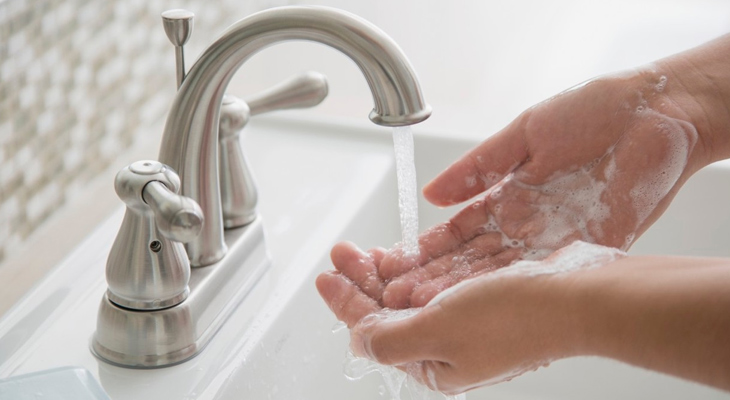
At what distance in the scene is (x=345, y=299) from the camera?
0.76 m

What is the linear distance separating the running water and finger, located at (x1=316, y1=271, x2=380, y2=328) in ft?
0.24

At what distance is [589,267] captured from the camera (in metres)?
0.66

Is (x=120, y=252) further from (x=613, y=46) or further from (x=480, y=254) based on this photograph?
(x=613, y=46)

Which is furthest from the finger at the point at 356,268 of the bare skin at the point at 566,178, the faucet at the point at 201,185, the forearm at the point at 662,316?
the forearm at the point at 662,316

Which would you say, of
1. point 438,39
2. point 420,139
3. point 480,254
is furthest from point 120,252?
point 438,39

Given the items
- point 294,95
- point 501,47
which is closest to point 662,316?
point 294,95

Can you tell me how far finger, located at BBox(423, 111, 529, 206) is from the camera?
0.84 metres

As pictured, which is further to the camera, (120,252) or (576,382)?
(576,382)

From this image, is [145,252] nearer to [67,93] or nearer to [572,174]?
[67,93]

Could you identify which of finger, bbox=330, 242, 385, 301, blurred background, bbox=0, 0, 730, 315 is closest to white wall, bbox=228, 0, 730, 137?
blurred background, bbox=0, 0, 730, 315

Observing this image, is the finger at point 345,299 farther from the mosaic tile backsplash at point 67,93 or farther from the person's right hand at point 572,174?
the mosaic tile backsplash at point 67,93

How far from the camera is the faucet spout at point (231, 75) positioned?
2.08 feet

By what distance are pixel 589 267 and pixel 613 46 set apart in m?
0.91

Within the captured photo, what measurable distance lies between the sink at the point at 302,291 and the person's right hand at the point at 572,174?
0.43 feet
